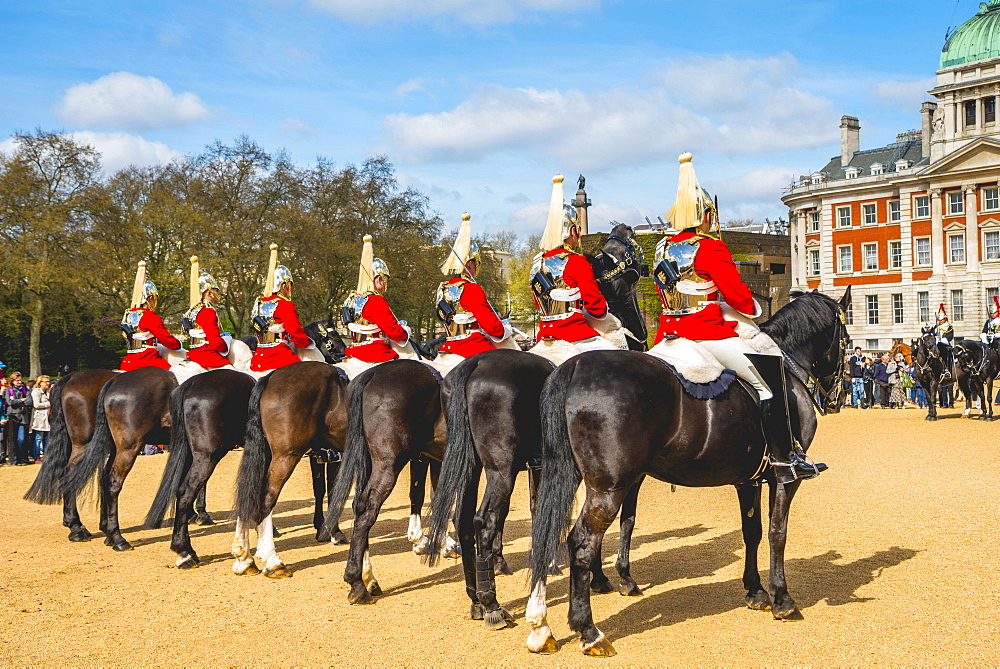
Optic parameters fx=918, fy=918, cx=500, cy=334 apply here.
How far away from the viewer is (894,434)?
20.7 metres

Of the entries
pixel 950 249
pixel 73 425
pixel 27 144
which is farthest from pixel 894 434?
pixel 950 249

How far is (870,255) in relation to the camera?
219 feet

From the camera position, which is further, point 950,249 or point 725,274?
point 950,249

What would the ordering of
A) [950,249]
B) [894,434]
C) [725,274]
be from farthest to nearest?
[950,249] < [894,434] < [725,274]

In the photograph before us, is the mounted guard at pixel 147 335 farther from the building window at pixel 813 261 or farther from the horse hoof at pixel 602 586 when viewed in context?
the building window at pixel 813 261

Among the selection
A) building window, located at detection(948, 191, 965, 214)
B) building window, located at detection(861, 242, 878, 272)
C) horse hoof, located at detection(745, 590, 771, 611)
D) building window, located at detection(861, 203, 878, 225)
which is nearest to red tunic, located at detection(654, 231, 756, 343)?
horse hoof, located at detection(745, 590, 771, 611)

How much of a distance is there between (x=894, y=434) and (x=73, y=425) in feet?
55.6

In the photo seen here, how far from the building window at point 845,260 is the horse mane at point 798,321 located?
210ft

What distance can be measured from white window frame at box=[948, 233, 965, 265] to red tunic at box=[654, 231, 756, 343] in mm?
Answer: 61767

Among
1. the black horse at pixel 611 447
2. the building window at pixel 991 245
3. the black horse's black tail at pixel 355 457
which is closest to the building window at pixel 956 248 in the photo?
the building window at pixel 991 245

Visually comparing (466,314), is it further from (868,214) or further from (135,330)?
(868,214)

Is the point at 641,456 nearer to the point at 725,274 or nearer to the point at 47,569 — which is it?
the point at 725,274

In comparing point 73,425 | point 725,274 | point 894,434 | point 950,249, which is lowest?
point 894,434

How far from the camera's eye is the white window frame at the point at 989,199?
198 ft
